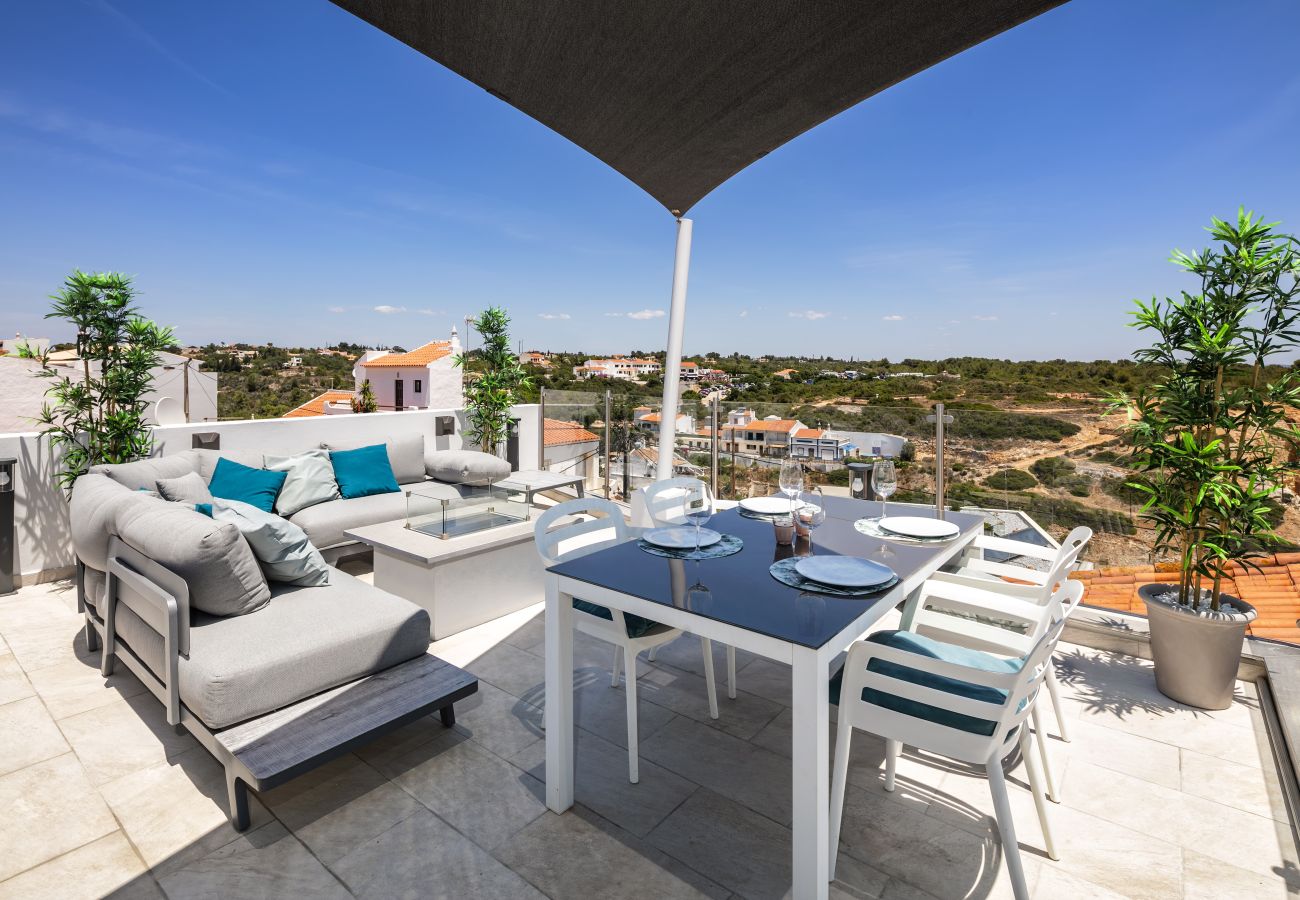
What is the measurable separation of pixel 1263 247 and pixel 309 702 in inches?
155

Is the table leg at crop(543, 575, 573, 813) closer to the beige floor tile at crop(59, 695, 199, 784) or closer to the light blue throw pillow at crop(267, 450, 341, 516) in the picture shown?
the beige floor tile at crop(59, 695, 199, 784)

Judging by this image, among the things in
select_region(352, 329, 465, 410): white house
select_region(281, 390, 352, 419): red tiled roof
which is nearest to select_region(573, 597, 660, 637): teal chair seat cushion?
select_region(352, 329, 465, 410): white house

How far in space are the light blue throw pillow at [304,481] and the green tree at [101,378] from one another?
83 centimetres

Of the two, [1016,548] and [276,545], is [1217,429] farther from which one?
[276,545]

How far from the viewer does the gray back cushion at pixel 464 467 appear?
504cm

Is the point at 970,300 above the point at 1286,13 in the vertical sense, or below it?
below

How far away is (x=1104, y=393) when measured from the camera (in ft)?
9.56

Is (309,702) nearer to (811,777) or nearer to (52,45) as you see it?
(811,777)

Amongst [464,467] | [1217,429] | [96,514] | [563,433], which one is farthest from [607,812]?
[563,433]

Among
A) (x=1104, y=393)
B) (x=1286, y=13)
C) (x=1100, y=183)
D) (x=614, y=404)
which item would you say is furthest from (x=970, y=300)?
(x=1104, y=393)

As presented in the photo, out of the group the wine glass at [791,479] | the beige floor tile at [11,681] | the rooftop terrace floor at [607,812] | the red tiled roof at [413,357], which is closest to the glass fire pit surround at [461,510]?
the rooftop terrace floor at [607,812]

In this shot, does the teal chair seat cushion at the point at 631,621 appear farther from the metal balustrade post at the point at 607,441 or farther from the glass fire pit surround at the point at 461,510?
the metal balustrade post at the point at 607,441

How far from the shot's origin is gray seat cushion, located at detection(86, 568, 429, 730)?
6.11 feet

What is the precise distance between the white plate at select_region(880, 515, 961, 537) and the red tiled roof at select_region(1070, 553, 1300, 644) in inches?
57.8
